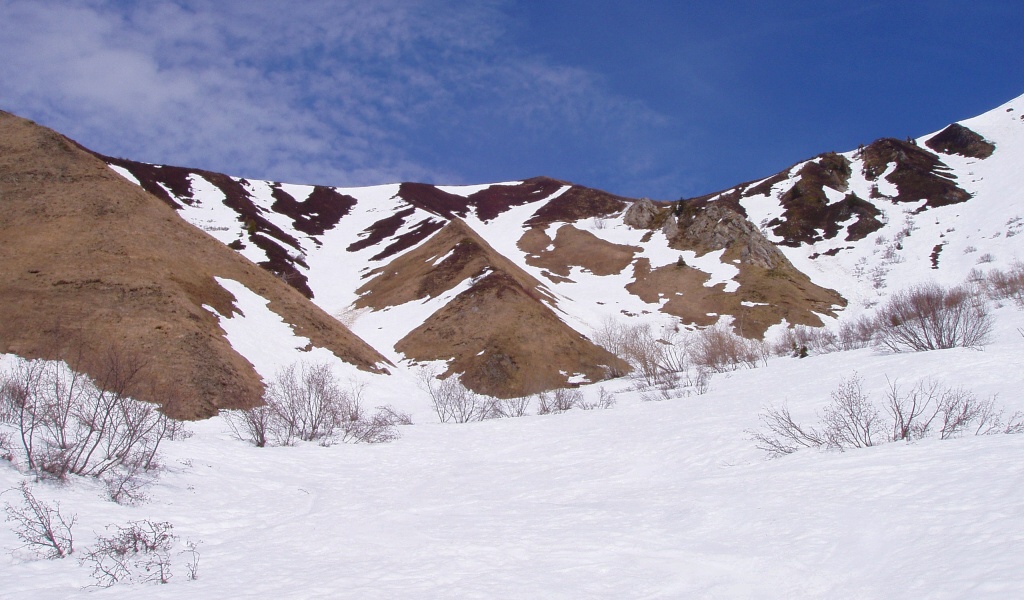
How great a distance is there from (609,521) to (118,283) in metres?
25.2

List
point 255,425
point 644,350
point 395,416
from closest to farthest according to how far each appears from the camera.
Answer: point 255,425, point 395,416, point 644,350

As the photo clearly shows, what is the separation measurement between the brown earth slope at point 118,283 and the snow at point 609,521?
9.04m

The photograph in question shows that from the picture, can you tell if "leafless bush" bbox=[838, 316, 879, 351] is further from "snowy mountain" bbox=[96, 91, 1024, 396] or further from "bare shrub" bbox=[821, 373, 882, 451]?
"bare shrub" bbox=[821, 373, 882, 451]

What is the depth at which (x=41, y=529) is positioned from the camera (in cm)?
721

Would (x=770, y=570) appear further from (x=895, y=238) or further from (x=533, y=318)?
(x=895, y=238)

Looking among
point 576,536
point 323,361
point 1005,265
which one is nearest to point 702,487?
point 576,536

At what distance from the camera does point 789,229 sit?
73.1 metres

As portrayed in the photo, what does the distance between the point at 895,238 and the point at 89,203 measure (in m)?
71.8

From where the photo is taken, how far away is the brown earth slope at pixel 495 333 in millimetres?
37250

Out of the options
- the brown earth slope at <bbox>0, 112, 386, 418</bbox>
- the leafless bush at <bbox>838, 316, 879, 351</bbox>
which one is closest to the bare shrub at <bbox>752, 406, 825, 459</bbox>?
the brown earth slope at <bbox>0, 112, 386, 418</bbox>

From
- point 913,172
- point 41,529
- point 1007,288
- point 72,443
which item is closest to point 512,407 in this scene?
point 72,443

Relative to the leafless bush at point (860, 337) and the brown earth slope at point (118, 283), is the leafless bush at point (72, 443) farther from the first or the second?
the leafless bush at point (860, 337)

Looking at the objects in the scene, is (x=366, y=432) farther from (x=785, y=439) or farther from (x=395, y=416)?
(x=785, y=439)

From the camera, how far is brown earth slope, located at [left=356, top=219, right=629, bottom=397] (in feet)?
122
